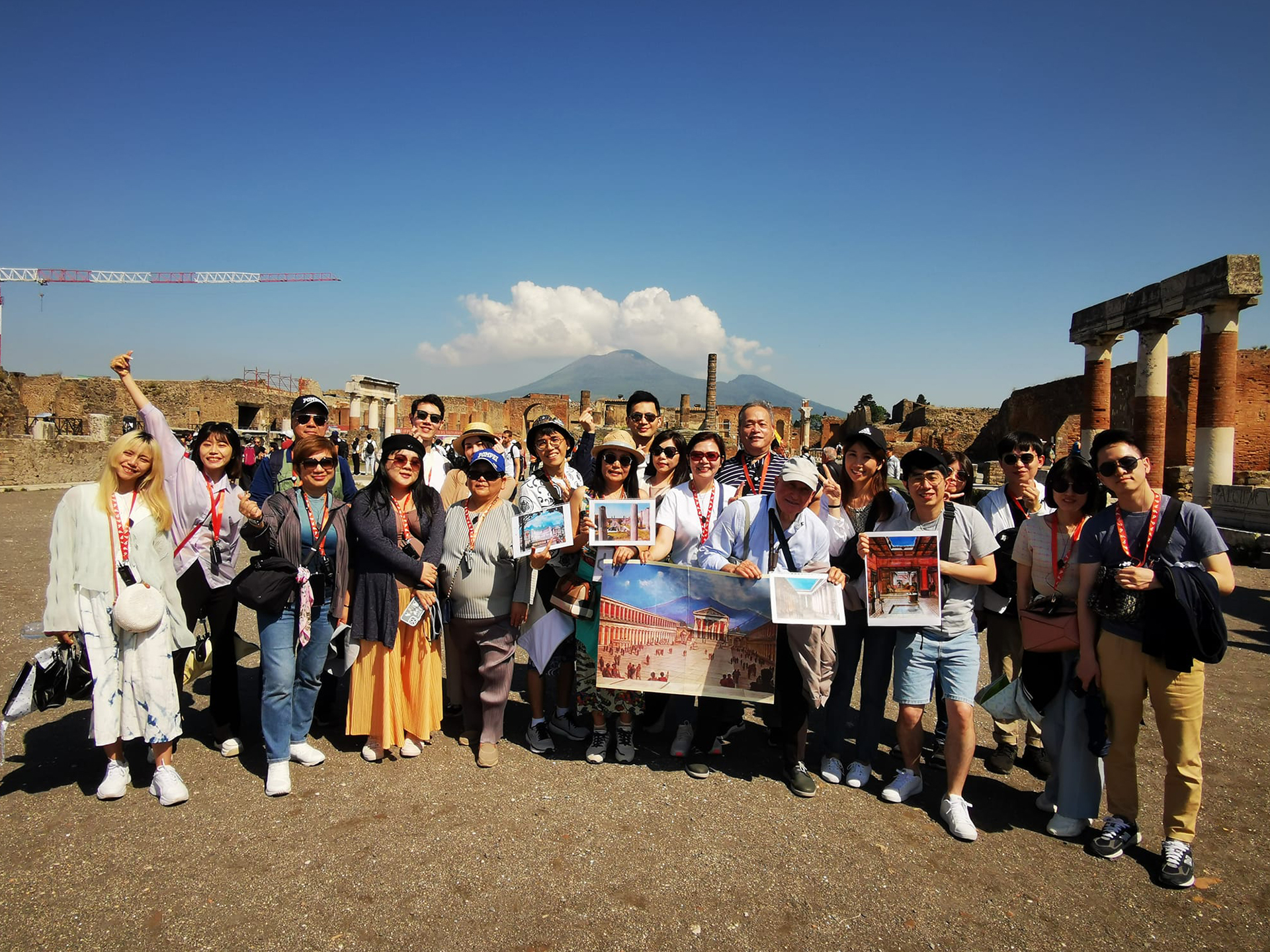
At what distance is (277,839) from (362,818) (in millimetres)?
402

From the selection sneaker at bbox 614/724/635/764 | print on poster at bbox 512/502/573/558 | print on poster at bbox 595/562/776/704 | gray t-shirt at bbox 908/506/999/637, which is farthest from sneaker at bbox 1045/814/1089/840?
print on poster at bbox 512/502/573/558

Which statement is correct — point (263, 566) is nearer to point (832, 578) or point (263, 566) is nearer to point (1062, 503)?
point (832, 578)

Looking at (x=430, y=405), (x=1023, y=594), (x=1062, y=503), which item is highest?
(x=430, y=405)

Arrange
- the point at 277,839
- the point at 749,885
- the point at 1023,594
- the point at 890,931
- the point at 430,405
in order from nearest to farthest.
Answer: the point at 890,931
the point at 749,885
the point at 277,839
the point at 1023,594
the point at 430,405

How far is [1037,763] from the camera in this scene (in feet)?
14.4

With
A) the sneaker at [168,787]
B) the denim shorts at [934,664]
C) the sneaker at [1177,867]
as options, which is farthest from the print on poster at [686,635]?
the sneaker at [168,787]

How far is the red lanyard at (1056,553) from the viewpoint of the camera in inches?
147

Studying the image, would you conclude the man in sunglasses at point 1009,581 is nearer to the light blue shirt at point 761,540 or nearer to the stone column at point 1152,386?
the light blue shirt at point 761,540

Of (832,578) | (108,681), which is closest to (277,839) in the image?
(108,681)

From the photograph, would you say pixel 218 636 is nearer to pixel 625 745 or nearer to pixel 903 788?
pixel 625 745

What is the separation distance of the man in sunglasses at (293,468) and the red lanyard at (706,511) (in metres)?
2.30

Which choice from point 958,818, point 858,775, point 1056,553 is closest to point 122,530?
point 858,775

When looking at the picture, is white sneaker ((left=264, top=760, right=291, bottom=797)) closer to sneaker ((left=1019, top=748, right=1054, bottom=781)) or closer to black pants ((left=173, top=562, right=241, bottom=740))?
black pants ((left=173, top=562, right=241, bottom=740))

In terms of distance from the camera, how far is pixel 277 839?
135 inches
